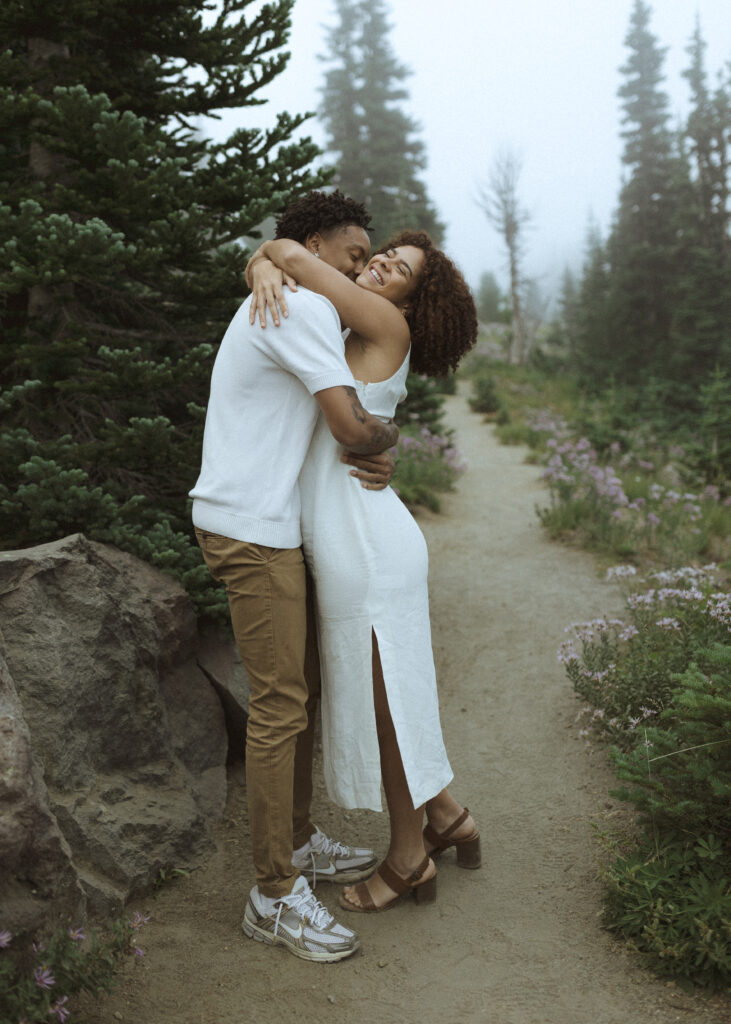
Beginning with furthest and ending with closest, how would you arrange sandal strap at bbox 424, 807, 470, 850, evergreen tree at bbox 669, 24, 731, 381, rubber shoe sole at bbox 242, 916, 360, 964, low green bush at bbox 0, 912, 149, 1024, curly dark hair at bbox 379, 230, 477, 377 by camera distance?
1. evergreen tree at bbox 669, 24, 731, 381
2. sandal strap at bbox 424, 807, 470, 850
3. curly dark hair at bbox 379, 230, 477, 377
4. rubber shoe sole at bbox 242, 916, 360, 964
5. low green bush at bbox 0, 912, 149, 1024

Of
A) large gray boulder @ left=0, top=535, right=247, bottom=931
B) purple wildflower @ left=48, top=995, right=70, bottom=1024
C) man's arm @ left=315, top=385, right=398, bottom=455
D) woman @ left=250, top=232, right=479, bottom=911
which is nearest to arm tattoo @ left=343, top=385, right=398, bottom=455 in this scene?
man's arm @ left=315, top=385, right=398, bottom=455

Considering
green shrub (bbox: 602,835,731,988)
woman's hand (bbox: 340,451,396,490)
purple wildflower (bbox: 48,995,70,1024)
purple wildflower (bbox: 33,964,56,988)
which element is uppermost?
A: woman's hand (bbox: 340,451,396,490)

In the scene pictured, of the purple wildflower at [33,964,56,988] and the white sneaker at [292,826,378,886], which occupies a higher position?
the purple wildflower at [33,964,56,988]

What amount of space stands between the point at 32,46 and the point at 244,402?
8.74 ft

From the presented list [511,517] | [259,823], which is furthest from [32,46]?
[511,517]

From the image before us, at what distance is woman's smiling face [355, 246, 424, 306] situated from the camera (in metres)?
2.76

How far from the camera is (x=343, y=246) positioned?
272 centimetres

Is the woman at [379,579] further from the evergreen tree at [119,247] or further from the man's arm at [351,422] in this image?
the evergreen tree at [119,247]

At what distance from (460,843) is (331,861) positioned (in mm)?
516

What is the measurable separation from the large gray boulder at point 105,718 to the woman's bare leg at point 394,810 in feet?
2.72

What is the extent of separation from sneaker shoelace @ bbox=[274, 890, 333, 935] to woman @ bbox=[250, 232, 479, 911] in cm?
24

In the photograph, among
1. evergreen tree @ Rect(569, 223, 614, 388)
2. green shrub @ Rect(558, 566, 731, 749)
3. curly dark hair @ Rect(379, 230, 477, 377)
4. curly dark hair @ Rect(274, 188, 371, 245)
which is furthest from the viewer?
evergreen tree @ Rect(569, 223, 614, 388)

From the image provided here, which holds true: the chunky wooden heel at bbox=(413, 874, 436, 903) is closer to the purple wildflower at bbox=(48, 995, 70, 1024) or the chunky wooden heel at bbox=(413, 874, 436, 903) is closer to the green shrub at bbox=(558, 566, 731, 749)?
the green shrub at bbox=(558, 566, 731, 749)

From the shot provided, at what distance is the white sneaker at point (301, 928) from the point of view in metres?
2.61
